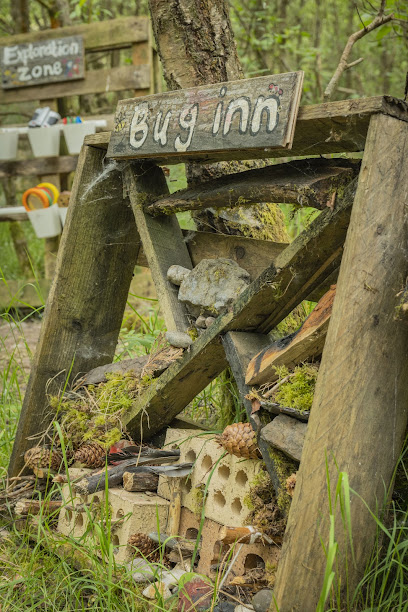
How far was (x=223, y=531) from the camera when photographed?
1905 millimetres

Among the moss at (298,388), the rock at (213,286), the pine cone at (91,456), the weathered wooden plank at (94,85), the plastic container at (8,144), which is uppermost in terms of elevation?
the weathered wooden plank at (94,85)

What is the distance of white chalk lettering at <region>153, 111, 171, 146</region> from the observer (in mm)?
2229

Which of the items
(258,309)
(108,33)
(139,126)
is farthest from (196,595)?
(108,33)

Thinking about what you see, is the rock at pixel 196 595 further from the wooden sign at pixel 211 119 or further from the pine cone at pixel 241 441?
the wooden sign at pixel 211 119

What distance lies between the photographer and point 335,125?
1.83 meters

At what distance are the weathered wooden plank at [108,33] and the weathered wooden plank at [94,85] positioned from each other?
265 millimetres

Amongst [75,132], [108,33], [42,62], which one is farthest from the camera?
[42,62]

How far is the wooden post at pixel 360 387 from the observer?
1.63 meters

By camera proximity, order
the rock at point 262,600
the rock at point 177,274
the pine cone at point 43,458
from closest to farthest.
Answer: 1. the rock at point 262,600
2. the rock at point 177,274
3. the pine cone at point 43,458

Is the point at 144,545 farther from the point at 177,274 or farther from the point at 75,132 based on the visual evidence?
the point at 75,132

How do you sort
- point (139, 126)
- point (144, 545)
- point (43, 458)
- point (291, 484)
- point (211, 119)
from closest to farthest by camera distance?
point (291, 484), point (211, 119), point (144, 545), point (139, 126), point (43, 458)

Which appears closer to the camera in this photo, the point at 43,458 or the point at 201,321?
the point at 201,321

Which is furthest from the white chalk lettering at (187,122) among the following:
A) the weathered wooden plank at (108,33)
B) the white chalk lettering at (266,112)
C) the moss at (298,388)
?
the weathered wooden plank at (108,33)

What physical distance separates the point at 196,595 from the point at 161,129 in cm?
149
